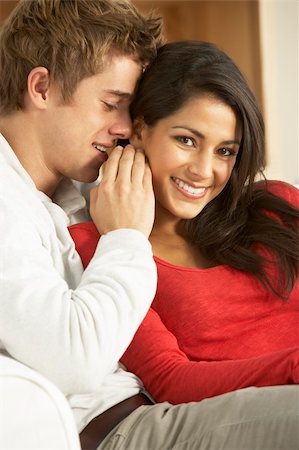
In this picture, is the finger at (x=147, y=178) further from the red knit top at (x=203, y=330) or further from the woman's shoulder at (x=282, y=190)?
the woman's shoulder at (x=282, y=190)

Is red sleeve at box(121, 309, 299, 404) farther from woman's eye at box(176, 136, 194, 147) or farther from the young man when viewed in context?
woman's eye at box(176, 136, 194, 147)

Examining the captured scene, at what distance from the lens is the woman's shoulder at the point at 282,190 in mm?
1856

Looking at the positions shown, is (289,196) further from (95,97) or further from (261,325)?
(95,97)

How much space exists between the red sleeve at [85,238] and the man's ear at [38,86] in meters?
0.27

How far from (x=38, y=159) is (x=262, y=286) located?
0.54 metres

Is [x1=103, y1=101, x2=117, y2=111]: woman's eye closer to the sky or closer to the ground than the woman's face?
closer to the sky

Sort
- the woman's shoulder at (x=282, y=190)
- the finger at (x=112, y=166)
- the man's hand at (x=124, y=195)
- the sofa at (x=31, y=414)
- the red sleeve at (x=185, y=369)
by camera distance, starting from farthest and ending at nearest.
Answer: the woman's shoulder at (x=282, y=190), the finger at (x=112, y=166), the man's hand at (x=124, y=195), the red sleeve at (x=185, y=369), the sofa at (x=31, y=414)

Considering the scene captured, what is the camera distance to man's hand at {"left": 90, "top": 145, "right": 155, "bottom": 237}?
1.53 m

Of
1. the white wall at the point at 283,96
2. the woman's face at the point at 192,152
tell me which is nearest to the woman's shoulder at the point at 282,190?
the woman's face at the point at 192,152

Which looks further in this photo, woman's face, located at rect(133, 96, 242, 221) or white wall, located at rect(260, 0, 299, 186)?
white wall, located at rect(260, 0, 299, 186)

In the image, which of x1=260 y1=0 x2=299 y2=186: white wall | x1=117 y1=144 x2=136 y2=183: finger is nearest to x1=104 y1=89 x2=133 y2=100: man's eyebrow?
x1=117 y1=144 x2=136 y2=183: finger

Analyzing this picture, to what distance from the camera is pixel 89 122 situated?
1692 millimetres

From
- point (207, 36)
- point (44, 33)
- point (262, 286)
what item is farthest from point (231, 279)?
point (207, 36)

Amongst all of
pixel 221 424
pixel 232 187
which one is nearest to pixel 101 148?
pixel 232 187
